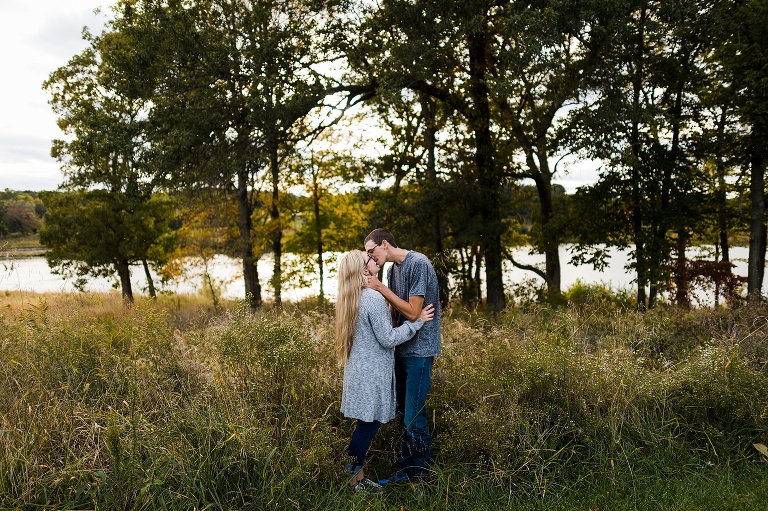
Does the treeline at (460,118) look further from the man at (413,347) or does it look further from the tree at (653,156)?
the man at (413,347)

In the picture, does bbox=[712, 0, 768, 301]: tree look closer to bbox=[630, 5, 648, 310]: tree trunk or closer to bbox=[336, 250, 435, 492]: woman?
bbox=[630, 5, 648, 310]: tree trunk

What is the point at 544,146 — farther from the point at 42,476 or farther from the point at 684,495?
the point at 42,476

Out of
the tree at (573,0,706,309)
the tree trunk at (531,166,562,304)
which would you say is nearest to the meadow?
the tree at (573,0,706,309)

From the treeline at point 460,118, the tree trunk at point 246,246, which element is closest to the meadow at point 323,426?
the treeline at point 460,118

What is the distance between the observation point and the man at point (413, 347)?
4.13m

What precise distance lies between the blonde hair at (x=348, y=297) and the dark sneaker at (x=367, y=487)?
89 cm

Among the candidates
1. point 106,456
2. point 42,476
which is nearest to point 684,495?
point 106,456

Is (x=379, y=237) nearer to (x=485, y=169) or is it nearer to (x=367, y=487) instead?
(x=367, y=487)

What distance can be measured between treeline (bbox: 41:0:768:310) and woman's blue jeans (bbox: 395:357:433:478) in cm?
751

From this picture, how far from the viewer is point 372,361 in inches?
159

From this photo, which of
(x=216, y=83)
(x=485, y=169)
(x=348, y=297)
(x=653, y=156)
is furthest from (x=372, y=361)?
(x=653, y=156)

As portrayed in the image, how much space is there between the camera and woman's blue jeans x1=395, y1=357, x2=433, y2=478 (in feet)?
13.6

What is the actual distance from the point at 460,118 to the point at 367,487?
46.2 feet

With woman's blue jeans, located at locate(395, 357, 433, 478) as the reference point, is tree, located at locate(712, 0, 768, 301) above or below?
above
